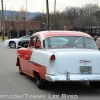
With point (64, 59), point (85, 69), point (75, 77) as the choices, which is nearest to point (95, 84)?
point (85, 69)

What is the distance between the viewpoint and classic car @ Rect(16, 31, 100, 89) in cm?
805

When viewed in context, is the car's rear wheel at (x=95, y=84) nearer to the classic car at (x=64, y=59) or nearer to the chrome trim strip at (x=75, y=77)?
the classic car at (x=64, y=59)

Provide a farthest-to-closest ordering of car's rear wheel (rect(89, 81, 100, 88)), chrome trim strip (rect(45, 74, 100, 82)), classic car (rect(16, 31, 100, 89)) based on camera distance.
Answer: car's rear wheel (rect(89, 81, 100, 88)) → classic car (rect(16, 31, 100, 89)) → chrome trim strip (rect(45, 74, 100, 82))

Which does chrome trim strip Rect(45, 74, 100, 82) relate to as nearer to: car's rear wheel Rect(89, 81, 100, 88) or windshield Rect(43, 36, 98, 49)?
car's rear wheel Rect(89, 81, 100, 88)

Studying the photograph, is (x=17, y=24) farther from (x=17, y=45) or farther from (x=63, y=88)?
(x=63, y=88)

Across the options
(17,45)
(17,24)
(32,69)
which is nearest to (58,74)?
(32,69)

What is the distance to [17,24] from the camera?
283 feet

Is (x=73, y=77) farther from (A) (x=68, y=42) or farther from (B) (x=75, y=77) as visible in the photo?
(A) (x=68, y=42)

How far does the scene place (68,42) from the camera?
30.3 feet

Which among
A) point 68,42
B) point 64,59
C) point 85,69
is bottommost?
point 85,69

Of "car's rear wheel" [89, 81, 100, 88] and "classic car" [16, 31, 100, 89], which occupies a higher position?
"classic car" [16, 31, 100, 89]

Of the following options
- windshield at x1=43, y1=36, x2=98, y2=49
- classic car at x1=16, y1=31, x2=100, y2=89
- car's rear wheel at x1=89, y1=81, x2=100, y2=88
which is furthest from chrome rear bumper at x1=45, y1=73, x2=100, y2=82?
windshield at x1=43, y1=36, x2=98, y2=49

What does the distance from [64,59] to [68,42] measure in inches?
49.7

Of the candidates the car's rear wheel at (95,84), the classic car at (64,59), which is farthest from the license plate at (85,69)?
the car's rear wheel at (95,84)
